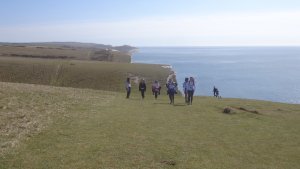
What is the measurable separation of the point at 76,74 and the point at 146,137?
8083 centimetres

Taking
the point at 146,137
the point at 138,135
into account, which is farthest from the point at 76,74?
the point at 146,137

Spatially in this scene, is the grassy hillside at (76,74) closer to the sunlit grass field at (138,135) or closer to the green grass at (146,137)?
the sunlit grass field at (138,135)

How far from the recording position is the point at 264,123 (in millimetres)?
29031

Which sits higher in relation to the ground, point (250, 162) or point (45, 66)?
point (45, 66)

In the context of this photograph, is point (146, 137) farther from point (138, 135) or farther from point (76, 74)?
point (76, 74)

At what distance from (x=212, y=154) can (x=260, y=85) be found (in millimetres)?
127874

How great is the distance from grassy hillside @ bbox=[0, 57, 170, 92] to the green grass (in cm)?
5599

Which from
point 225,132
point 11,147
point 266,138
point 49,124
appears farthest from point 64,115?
point 266,138

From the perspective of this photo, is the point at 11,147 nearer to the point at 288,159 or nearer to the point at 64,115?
the point at 64,115

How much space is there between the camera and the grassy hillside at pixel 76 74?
305 ft

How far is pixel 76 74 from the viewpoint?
100438 mm

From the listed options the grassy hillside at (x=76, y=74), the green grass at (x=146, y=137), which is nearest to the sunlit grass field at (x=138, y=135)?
the green grass at (x=146, y=137)

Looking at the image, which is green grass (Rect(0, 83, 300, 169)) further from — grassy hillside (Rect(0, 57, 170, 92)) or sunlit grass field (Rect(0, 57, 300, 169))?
grassy hillside (Rect(0, 57, 170, 92))

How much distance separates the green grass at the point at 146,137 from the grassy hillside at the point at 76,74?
55989 mm
